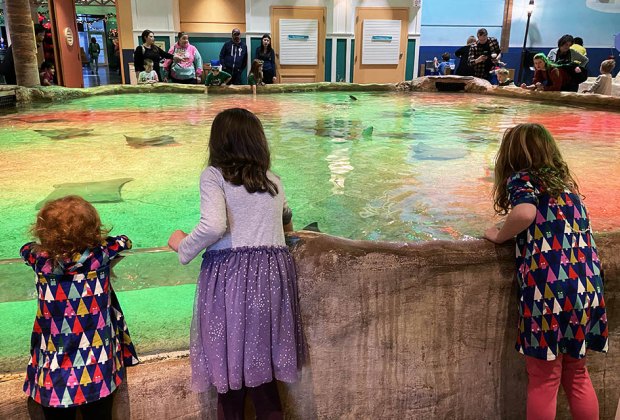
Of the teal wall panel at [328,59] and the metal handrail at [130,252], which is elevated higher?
the teal wall panel at [328,59]

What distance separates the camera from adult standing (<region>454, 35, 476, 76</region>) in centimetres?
1121

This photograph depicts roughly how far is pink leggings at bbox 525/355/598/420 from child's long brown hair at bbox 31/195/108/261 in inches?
59.2

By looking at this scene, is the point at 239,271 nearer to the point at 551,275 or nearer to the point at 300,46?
the point at 551,275

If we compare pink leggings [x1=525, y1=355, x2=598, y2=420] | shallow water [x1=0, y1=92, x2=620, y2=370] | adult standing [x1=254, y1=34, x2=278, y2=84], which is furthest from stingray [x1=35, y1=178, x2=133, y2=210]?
adult standing [x1=254, y1=34, x2=278, y2=84]

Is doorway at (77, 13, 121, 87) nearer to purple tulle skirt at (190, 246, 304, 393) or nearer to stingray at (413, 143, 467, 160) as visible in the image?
stingray at (413, 143, 467, 160)

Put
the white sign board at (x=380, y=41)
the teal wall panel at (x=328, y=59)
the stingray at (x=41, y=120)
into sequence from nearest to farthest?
the stingray at (x=41, y=120) → the teal wall panel at (x=328, y=59) → the white sign board at (x=380, y=41)

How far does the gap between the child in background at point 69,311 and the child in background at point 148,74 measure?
9.74 meters

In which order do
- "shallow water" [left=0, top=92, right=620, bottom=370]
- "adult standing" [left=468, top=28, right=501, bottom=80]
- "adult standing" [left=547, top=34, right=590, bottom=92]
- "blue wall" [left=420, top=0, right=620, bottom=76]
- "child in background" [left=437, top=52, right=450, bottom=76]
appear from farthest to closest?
"blue wall" [left=420, top=0, right=620, bottom=76]
"child in background" [left=437, top=52, right=450, bottom=76]
"adult standing" [left=468, top=28, right=501, bottom=80]
"adult standing" [left=547, top=34, right=590, bottom=92]
"shallow water" [left=0, top=92, right=620, bottom=370]

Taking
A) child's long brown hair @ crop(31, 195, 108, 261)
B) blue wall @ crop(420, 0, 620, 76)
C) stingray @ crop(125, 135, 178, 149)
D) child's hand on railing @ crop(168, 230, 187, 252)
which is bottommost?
stingray @ crop(125, 135, 178, 149)

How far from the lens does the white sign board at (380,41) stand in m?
14.3

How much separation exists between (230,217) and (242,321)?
0.31 meters

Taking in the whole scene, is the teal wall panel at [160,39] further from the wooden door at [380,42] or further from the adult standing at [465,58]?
the adult standing at [465,58]

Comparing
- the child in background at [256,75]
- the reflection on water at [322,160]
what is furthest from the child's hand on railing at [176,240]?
the child in background at [256,75]

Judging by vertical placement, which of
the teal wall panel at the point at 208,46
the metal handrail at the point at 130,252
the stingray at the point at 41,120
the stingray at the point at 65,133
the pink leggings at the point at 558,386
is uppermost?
the teal wall panel at the point at 208,46
